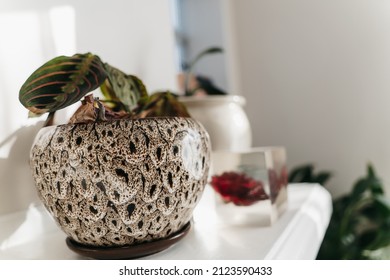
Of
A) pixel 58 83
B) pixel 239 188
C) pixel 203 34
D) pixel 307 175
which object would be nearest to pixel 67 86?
pixel 58 83

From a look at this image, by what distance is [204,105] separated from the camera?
24.5 inches

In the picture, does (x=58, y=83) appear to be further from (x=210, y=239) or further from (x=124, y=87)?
(x=210, y=239)

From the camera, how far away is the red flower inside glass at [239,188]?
1.54ft

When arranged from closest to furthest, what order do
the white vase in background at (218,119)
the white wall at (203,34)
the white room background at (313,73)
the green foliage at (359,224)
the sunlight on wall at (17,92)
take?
the sunlight on wall at (17,92) → the white vase in background at (218,119) → the green foliage at (359,224) → the white room background at (313,73) → the white wall at (203,34)

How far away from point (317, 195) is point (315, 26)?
80cm

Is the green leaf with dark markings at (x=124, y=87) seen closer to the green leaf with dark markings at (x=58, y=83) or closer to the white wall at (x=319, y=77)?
the green leaf with dark markings at (x=58, y=83)

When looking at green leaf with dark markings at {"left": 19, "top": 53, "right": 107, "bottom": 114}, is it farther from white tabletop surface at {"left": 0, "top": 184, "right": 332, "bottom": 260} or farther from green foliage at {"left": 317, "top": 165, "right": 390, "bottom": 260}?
green foliage at {"left": 317, "top": 165, "right": 390, "bottom": 260}

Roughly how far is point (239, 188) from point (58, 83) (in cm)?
29

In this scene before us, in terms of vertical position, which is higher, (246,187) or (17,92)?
(17,92)

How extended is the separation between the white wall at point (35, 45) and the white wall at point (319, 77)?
0.81 meters

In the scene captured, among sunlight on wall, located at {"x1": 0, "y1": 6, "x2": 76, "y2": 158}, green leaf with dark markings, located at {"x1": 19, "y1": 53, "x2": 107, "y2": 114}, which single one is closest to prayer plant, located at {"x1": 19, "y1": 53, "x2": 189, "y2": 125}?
green leaf with dark markings, located at {"x1": 19, "y1": 53, "x2": 107, "y2": 114}

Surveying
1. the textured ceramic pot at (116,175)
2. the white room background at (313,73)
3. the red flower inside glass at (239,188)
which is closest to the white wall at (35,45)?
the textured ceramic pot at (116,175)

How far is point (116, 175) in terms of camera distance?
0.29 metres
